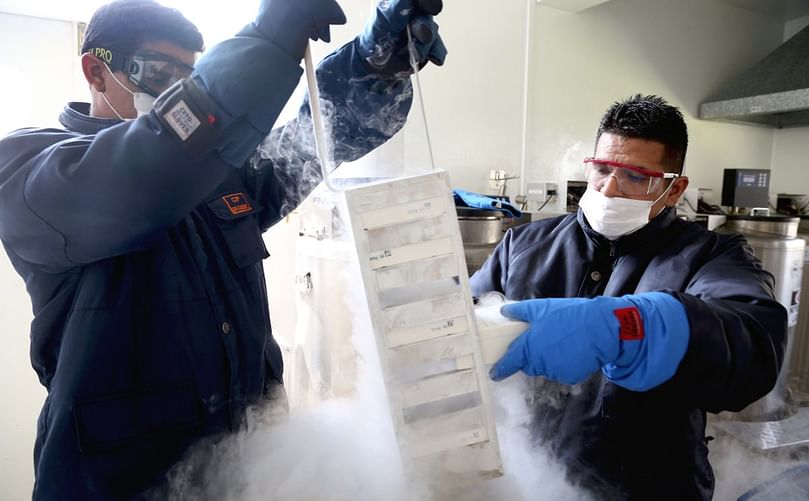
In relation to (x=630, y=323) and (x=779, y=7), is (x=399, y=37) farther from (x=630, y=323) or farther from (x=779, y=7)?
(x=779, y=7)

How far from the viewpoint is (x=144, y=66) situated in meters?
0.92

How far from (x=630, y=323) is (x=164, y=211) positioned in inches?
28.7

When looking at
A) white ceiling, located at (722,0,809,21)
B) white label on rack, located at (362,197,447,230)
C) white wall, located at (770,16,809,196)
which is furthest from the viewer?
white wall, located at (770,16,809,196)

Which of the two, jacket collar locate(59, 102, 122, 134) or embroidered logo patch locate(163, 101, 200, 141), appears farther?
jacket collar locate(59, 102, 122, 134)

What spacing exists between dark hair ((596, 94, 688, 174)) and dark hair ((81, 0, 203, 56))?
1.08m

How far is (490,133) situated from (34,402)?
99.8 inches

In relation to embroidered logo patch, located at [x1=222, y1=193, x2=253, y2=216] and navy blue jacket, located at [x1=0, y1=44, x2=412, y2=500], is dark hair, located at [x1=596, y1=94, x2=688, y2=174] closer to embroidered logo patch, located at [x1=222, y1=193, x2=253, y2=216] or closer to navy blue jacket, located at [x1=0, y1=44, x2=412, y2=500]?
navy blue jacket, located at [x1=0, y1=44, x2=412, y2=500]

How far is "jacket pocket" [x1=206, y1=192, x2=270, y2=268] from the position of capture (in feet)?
3.17

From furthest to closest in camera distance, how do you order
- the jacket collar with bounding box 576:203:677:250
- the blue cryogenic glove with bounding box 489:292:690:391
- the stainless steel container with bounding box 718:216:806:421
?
the stainless steel container with bounding box 718:216:806:421
the jacket collar with bounding box 576:203:677:250
the blue cryogenic glove with bounding box 489:292:690:391

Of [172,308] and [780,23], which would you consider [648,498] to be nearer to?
[172,308]

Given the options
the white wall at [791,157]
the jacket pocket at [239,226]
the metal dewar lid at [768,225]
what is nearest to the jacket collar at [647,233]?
the jacket pocket at [239,226]

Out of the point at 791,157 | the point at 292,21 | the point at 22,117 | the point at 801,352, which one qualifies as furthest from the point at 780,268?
the point at 22,117

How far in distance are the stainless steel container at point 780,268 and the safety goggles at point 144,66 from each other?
10.0 feet

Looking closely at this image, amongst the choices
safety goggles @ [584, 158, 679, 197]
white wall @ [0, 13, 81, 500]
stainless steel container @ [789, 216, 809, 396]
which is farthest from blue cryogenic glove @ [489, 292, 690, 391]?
stainless steel container @ [789, 216, 809, 396]
